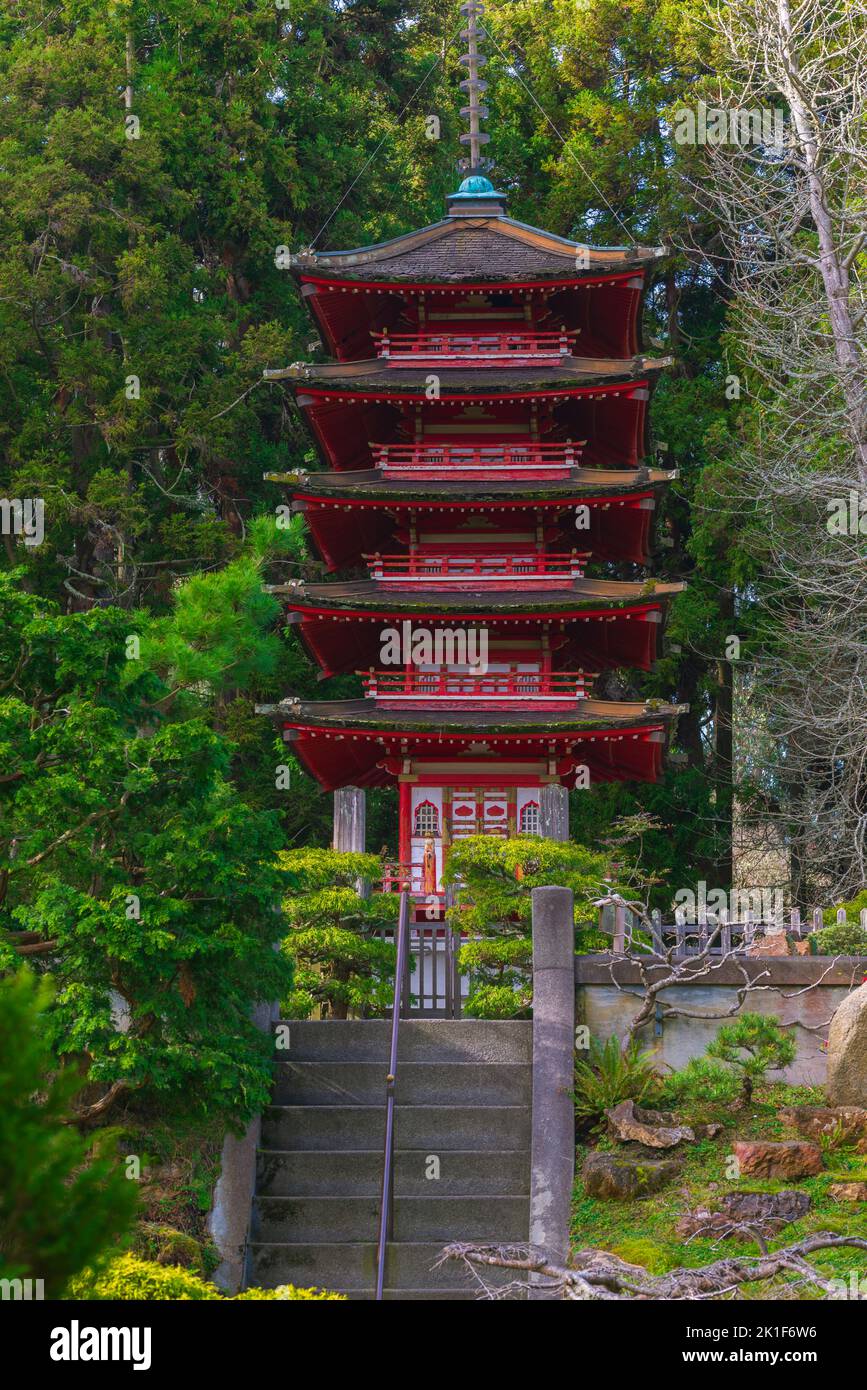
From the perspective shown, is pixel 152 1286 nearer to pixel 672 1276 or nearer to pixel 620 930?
pixel 672 1276

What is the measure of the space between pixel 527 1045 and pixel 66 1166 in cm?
1165

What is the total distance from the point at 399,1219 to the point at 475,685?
470 inches

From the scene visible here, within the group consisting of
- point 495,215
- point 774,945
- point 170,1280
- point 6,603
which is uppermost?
point 495,215

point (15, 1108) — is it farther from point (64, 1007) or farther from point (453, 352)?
point (453, 352)

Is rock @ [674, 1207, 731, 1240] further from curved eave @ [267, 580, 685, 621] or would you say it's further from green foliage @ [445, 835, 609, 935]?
curved eave @ [267, 580, 685, 621]

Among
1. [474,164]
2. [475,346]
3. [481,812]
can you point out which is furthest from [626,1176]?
[474,164]

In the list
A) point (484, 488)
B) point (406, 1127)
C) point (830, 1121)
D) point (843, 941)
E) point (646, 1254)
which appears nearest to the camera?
point (646, 1254)

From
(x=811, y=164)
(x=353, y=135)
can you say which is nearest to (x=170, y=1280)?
(x=811, y=164)

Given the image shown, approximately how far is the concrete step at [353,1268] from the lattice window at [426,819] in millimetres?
11079

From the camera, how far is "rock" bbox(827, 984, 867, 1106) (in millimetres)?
16203

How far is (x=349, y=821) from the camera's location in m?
24.1

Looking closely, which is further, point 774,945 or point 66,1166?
point 774,945

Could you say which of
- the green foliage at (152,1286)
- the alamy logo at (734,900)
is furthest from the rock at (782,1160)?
the alamy logo at (734,900)

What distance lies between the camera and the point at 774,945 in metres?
20.2
